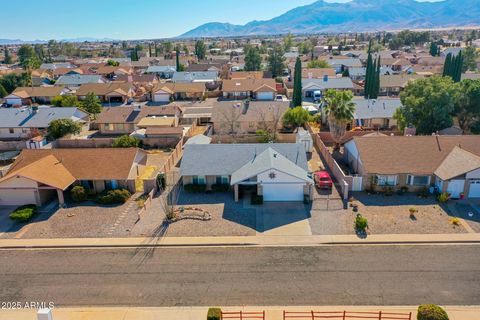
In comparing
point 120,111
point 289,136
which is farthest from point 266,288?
point 120,111

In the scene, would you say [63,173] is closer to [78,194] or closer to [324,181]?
[78,194]

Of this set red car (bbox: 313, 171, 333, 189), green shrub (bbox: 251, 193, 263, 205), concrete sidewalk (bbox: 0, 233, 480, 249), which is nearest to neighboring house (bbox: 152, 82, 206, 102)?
red car (bbox: 313, 171, 333, 189)

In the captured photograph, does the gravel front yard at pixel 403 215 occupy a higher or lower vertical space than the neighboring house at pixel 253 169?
lower

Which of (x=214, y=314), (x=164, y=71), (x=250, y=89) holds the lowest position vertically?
(x=214, y=314)

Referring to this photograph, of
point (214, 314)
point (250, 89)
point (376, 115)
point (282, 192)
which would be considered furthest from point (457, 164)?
point (250, 89)

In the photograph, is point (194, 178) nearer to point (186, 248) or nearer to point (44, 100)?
point (186, 248)

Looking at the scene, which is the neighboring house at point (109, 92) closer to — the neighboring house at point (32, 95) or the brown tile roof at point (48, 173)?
the neighboring house at point (32, 95)

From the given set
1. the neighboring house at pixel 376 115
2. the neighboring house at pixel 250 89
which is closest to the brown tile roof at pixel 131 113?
the neighboring house at pixel 250 89

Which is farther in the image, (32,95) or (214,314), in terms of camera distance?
(32,95)
